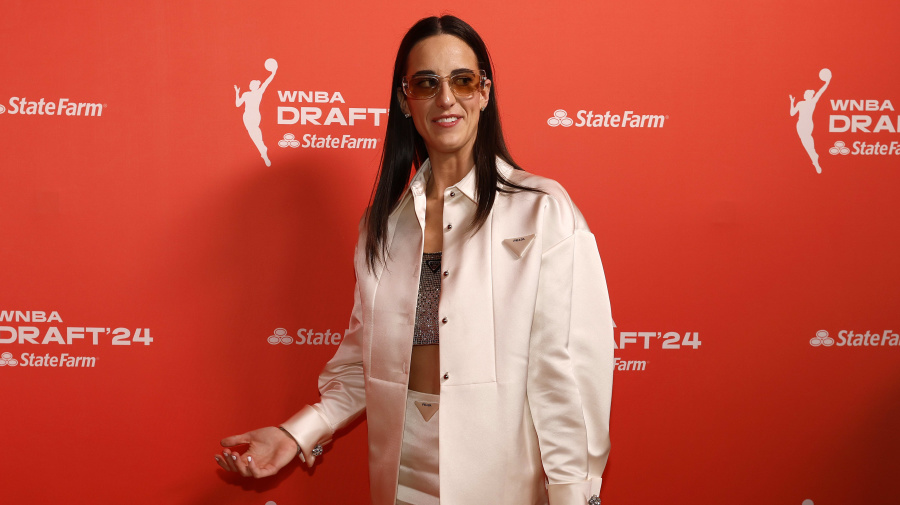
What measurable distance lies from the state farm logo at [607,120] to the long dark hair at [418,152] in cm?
65

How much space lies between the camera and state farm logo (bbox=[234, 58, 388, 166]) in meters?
2.53

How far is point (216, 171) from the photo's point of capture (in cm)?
255

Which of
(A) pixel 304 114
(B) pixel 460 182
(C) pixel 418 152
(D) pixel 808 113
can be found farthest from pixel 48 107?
(D) pixel 808 113

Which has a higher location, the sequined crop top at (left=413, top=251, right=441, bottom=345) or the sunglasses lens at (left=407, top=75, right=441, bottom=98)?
the sunglasses lens at (left=407, top=75, right=441, bottom=98)

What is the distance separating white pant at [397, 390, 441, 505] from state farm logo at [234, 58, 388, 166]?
1.09 meters

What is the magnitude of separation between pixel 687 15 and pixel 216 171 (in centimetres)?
168

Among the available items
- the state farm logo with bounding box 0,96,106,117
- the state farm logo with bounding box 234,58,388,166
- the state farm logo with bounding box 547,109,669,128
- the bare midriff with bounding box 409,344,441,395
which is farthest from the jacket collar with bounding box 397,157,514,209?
the state farm logo with bounding box 0,96,106,117

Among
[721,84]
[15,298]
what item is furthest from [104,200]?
[721,84]

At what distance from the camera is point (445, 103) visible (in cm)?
181

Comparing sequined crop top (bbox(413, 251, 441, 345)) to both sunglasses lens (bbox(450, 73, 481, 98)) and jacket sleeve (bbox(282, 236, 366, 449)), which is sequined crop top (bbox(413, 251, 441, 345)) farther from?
sunglasses lens (bbox(450, 73, 481, 98))

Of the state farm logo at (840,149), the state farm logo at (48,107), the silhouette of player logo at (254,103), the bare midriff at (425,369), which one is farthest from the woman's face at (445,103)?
the state farm logo at (840,149)

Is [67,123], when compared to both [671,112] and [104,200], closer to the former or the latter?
[104,200]

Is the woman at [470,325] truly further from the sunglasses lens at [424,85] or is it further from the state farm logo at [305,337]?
the state farm logo at [305,337]

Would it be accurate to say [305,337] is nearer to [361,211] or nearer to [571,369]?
[361,211]
